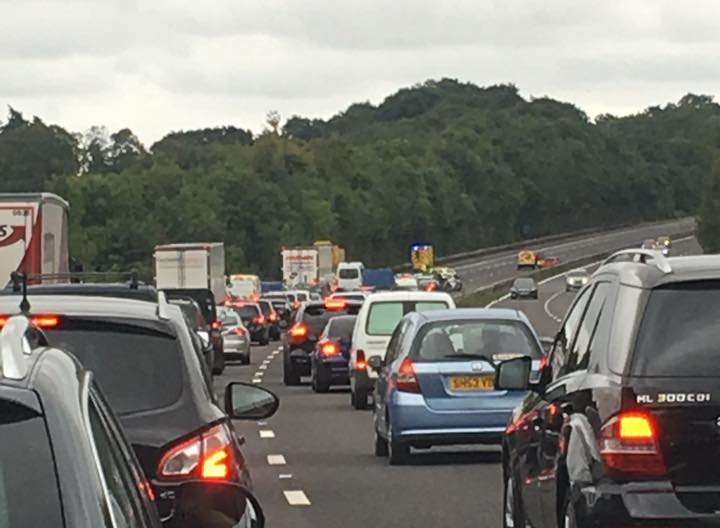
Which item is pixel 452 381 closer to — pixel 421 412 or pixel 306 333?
pixel 421 412

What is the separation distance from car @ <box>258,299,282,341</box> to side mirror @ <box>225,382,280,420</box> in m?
58.1

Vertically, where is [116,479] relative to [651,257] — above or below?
below

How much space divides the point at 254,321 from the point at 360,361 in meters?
37.3

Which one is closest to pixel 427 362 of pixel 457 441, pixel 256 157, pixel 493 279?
pixel 457 441

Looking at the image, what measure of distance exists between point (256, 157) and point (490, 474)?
159m

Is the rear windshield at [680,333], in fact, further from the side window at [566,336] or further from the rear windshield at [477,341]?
the rear windshield at [477,341]

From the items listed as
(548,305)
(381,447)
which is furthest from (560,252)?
(381,447)

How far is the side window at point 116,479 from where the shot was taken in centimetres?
→ 461

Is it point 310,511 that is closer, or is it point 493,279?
point 310,511

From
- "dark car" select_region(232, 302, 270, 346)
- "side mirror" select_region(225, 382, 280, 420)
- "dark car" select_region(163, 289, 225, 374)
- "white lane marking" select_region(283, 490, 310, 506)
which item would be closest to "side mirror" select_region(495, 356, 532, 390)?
"side mirror" select_region(225, 382, 280, 420)

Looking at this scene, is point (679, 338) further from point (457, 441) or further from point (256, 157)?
point (256, 157)

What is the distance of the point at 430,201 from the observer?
200 meters

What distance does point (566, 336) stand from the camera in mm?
10883

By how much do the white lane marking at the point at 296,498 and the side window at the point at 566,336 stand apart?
224 inches
